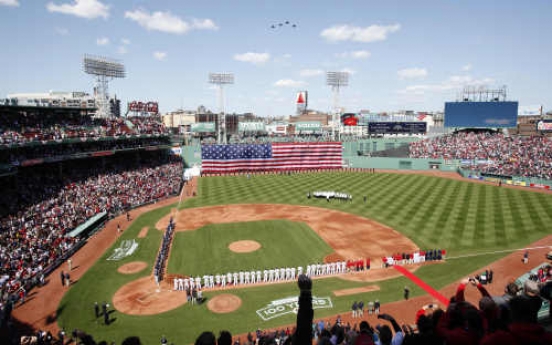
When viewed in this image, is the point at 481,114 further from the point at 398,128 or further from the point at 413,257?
the point at 413,257

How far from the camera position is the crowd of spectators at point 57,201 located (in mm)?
23312

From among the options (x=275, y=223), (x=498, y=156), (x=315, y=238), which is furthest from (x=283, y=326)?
(x=498, y=156)

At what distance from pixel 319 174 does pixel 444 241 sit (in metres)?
35.3

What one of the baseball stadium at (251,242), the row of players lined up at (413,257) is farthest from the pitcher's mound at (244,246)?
the row of players lined up at (413,257)

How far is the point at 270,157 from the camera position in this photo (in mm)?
65062

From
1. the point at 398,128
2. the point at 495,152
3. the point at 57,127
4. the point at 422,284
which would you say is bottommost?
the point at 422,284

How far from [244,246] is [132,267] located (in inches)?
349

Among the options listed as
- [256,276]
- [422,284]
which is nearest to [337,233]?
[422,284]

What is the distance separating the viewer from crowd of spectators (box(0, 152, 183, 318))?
23.3m

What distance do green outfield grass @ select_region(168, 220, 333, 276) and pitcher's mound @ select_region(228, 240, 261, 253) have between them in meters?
0.42

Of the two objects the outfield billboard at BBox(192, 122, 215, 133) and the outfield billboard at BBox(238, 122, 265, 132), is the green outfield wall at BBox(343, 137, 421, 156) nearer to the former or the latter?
the outfield billboard at BBox(238, 122, 265, 132)

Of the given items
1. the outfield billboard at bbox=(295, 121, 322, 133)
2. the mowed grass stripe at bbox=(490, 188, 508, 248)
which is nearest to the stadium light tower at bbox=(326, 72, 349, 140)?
the outfield billboard at bbox=(295, 121, 322, 133)

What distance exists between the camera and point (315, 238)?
3039cm

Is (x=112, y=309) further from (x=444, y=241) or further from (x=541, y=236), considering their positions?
(x=541, y=236)
